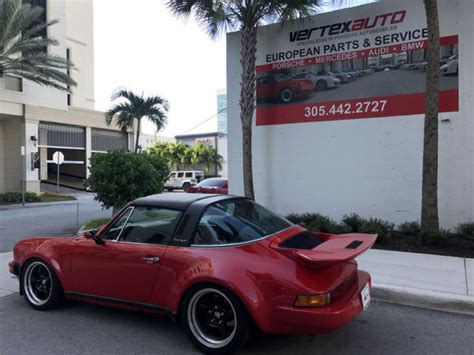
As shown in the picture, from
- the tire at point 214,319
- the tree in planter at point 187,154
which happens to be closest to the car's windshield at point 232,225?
the tire at point 214,319

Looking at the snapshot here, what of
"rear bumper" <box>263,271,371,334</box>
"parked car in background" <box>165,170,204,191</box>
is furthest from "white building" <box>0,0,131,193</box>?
"rear bumper" <box>263,271,371,334</box>

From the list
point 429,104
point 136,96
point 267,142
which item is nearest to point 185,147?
point 136,96

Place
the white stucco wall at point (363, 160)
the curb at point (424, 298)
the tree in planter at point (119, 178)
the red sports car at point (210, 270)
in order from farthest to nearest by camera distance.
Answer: the tree in planter at point (119, 178), the white stucco wall at point (363, 160), the curb at point (424, 298), the red sports car at point (210, 270)

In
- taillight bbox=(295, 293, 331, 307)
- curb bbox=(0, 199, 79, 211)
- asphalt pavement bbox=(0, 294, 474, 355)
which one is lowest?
curb bbox=(0, 199, 79, 211)

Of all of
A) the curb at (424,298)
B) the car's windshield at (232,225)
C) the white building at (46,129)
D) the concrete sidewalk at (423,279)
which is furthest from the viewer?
the white building at (46,129)

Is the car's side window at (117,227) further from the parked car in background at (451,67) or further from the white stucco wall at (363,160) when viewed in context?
the parked car in background at (451,67)

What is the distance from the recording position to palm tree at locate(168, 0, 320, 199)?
10266 millimetres

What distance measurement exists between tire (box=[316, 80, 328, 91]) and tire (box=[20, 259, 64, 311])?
7.81 metres

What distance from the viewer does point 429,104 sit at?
25.6 ft

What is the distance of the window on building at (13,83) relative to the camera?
2517 centimetres

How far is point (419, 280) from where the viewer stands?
5883 mm

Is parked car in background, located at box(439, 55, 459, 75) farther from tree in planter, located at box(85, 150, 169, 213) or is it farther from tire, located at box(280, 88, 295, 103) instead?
tree in planter, located at box(85, 150, 169, 213)

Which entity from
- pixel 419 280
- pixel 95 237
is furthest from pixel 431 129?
pixel 95 237

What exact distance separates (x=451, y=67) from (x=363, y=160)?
2.68 meters
